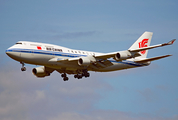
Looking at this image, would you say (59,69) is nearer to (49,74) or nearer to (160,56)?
(49,74)

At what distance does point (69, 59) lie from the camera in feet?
207

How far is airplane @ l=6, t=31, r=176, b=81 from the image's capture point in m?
61.0

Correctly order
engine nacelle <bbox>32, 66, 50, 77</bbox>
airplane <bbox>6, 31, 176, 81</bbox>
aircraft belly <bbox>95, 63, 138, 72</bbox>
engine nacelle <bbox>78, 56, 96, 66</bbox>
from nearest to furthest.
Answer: airplane <bbox>6, 31, 176, 81</bbox>, engine nacelle <bbox>78, 56, 96, 66</bbox>, aircraft belly <bbox>95, 63, 138, 72</bbox>, engine nacelle <bbox>32, 66, 50, 77</bbox>

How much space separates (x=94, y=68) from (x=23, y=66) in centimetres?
1406

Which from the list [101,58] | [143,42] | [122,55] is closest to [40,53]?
[101,58]

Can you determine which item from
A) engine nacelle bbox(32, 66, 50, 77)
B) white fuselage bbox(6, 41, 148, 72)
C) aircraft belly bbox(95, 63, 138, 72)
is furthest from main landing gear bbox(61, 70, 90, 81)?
engine nacelle bbox(32, 66, 50, 77)

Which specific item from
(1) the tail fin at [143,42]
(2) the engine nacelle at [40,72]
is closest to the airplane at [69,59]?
(2) the engine nacelle at [40,72]

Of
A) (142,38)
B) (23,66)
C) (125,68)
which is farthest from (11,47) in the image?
(142,38)

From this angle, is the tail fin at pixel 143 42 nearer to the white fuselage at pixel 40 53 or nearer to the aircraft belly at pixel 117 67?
the aircraft belly at pixel 117 67

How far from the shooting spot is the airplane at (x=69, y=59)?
61.0 meters

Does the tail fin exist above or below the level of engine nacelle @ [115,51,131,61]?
above

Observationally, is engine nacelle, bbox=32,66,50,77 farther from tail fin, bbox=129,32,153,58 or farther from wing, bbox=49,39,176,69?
tail fin, bbox=129,32,153,58

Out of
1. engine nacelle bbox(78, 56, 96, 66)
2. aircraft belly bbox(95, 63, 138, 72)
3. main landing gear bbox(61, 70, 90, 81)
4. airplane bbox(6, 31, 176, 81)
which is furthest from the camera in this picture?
aircraft belly bbox(95, 63, 138, 72)

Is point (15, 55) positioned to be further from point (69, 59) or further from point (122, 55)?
point (122, 55)
